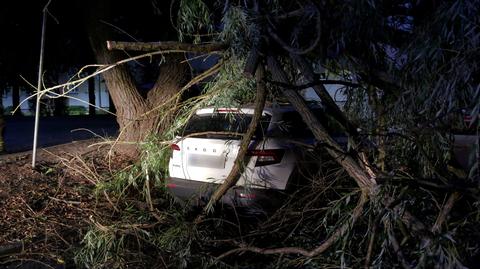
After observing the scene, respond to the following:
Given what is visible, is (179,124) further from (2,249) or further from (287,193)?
(2,249)

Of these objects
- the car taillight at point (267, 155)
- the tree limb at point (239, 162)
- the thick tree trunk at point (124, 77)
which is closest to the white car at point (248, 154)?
the car taillight at point (267, 155)

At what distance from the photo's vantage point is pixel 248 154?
645 cm

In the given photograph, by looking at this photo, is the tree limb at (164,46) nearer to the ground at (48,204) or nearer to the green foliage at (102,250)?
the green foliage at (102,250)

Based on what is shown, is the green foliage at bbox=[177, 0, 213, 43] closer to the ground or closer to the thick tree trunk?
the ground

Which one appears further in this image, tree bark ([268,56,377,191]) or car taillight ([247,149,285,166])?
car taillight ([247,149,285,166])

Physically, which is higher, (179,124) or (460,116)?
(460,116)

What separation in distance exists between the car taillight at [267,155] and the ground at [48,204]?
2.13m

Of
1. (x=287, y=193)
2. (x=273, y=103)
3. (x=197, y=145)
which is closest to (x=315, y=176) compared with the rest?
(x=287, y=193)

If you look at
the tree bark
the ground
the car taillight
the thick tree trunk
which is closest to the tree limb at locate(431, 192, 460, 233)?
the tree bark

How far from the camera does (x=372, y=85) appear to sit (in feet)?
16.9

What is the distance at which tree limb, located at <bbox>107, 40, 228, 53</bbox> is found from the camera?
5.29 m

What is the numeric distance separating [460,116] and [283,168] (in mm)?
2919

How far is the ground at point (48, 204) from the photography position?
6168mm

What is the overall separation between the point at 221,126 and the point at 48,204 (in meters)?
2.77
